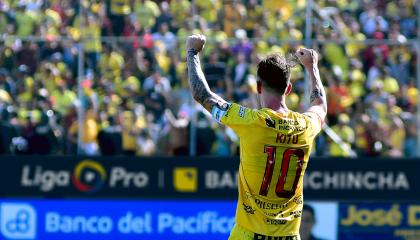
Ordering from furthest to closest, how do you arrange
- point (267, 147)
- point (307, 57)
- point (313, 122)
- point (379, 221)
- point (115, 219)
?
point (379, 221)
point (115, 219)
point (307, 57)
point (313, 122)
point (267, 147)

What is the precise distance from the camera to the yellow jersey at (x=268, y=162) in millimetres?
5566

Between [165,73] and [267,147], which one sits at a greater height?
[267,147]

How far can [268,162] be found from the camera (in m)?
5.61

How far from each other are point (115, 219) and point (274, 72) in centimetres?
733

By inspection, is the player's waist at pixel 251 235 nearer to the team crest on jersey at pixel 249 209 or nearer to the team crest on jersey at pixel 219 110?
the team crest on jersey at pixel 249 209

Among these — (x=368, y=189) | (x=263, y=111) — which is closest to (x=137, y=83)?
(x=368, y=189)

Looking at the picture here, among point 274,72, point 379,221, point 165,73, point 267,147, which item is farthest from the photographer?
point 165,73

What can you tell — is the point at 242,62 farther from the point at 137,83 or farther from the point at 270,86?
the point at 270,86

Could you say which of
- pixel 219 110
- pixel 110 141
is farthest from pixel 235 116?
pixel 110 141

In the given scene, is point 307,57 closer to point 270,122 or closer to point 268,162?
point 270,122

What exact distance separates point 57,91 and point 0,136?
100 centimetres

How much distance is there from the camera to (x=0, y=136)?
42.9 feet

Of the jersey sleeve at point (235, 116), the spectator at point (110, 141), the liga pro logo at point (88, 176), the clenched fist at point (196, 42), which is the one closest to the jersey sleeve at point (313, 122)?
the jersey sleeve at point (235, 116)

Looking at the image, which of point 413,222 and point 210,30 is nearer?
point 413,222
